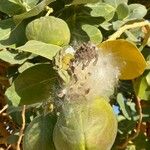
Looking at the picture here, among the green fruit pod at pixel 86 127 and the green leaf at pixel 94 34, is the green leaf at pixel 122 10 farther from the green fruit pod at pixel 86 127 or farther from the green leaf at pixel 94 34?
the green fruit pod at pixel 86 127

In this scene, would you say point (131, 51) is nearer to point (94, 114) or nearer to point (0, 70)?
point (94, 114)

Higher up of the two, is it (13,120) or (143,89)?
(143,89)

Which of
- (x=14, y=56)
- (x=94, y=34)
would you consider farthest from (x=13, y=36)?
(x=94, y=34)

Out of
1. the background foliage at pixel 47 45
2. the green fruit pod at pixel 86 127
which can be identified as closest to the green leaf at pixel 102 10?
the background foliage at pixel 47 45

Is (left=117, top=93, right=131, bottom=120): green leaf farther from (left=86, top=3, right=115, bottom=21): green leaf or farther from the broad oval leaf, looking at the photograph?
the broad oval leaf

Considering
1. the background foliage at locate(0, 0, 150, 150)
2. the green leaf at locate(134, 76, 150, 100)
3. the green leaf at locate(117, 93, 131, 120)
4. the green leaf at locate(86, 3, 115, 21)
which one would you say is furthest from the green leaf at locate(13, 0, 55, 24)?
the green leaf at locate(117, 93, 131, 120)

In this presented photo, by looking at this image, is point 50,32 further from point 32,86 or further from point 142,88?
point 142,88

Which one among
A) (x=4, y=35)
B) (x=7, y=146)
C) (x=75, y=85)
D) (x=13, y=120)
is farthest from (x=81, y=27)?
(x=7, y=146)
